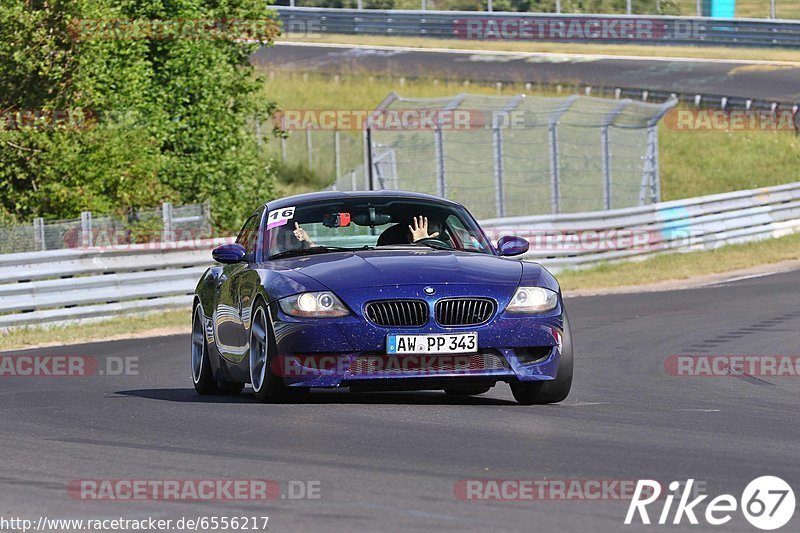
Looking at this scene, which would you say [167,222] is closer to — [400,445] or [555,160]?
[555,160]

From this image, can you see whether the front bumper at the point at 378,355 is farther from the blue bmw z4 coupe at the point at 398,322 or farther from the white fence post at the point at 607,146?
the white fence post at the point at 607,146

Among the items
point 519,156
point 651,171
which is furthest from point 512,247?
point 519,156

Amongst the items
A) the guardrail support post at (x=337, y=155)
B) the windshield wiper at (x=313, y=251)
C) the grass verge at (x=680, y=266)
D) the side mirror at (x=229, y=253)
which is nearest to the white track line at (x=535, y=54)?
the guardrail support post at (x=337, y=155)

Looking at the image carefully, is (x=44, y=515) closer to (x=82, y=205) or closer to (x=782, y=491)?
(x=782, y=491)

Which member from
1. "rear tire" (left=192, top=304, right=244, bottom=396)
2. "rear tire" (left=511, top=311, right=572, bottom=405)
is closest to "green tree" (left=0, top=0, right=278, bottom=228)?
"rear tire" (left=192, top=304, right=244, bottom=396)

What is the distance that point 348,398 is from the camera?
9977 millimetres

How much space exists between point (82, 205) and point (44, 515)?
20.3 m

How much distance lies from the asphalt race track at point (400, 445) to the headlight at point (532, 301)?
1.96 ft

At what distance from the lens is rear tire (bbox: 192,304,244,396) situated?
11039mm

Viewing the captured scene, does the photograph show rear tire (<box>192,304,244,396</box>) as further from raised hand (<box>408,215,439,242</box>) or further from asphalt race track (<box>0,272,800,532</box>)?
raised hand (<box>408,215,439,242</box>)

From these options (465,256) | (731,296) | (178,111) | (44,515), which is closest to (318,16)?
(178,111)

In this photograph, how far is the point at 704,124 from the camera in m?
41.8

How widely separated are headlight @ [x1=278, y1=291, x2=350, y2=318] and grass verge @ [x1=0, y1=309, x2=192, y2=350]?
845 centimetres

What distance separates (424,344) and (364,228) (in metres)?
1.64
